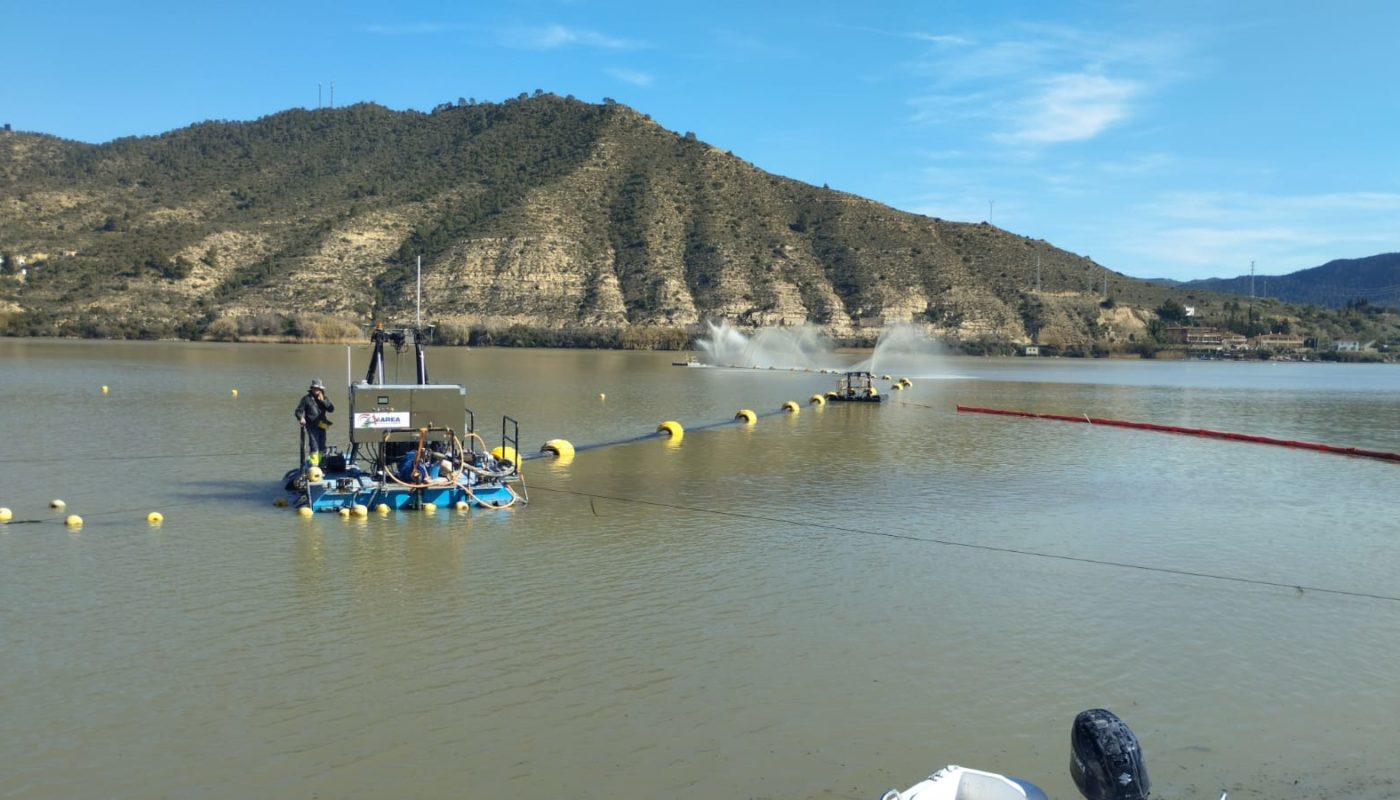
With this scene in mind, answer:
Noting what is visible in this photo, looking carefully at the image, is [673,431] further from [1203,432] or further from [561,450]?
[1203,432]

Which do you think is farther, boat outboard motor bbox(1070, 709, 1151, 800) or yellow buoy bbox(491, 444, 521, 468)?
yellow buoy bbox(491, 444, 521, 468)

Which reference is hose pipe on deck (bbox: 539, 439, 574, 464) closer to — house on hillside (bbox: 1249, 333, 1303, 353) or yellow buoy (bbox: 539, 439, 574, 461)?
yellow buoy (bbox: 539, 439, 574, 461)

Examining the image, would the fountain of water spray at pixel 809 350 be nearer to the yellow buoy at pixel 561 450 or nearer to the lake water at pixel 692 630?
the yellow buoy at pixel 561 450

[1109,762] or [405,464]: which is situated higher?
[405,464]

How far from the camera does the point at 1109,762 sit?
6242mm

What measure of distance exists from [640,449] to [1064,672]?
19539 mm

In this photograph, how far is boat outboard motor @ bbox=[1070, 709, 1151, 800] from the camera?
20.4 ft

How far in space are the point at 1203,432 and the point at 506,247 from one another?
95.8 m

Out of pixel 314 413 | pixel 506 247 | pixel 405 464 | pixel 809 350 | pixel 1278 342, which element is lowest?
pixel 405 464

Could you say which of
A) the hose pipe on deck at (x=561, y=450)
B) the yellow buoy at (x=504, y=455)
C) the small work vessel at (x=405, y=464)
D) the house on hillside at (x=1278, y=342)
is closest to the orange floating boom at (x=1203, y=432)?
the hose pipe on deck at (x=561, y=450)

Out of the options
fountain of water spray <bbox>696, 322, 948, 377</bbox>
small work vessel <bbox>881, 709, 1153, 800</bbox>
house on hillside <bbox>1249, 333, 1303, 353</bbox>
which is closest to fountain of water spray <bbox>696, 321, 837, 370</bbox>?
fountain of water spray <bbox>696, 322, 948, 377</bbox>

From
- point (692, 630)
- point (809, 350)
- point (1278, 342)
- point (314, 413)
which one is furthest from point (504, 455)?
point (1278, 342)

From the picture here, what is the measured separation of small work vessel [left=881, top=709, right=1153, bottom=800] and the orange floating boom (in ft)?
92.8

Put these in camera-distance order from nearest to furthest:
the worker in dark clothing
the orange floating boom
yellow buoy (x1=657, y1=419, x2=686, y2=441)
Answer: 1. the worker in dark clothing
2. the orange floating boom
3. yellow buoy (x1=657, y1=419, x2=686, y2=441)
